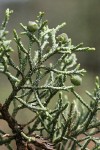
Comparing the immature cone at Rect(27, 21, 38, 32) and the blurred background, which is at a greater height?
the blurred background

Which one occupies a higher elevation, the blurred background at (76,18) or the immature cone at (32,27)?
the blurred background at (76,18)

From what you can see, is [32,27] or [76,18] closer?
[32,27]

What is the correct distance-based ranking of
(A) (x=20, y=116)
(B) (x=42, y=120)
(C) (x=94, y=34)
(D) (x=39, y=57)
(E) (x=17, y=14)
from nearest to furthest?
(D) (x=39, y=57) → (B) (x=42, y=120) → (A) (x=20, y=116) → (C) (x=94, y=34) → (E) (x=17, y=14)

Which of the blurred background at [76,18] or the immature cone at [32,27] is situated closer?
the immature cone at [32,27]

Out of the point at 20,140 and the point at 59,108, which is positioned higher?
the point at 59,108

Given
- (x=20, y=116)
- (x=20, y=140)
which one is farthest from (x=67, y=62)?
(x=20, y=116)

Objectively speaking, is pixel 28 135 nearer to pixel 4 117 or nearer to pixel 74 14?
pixel 4 117

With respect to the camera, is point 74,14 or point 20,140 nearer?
point 20,140

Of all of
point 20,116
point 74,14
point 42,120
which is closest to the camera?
point 42,120
